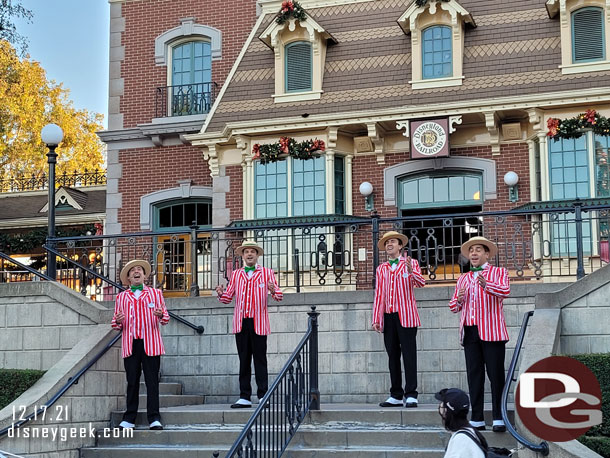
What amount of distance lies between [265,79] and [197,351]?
24.8 feet

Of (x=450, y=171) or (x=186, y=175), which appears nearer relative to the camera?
(x=450, y=171)

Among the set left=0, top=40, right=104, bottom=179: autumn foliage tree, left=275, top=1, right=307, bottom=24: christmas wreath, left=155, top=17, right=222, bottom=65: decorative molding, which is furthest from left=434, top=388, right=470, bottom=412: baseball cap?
left=0, top=40, right=104, bottom=179: autumn foliage tree

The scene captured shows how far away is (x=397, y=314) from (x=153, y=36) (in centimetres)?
1189

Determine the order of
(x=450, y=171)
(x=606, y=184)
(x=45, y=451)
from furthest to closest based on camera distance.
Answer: (x=450, y=171) → (x=606, y=184) → (x=45, y=451)

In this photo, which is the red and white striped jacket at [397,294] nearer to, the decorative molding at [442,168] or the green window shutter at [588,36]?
the decorative molding at [442,168]

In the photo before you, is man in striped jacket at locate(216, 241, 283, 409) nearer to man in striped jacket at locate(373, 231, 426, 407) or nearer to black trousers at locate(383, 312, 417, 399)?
man in striped jacket at locate(373, 231, 426, 407)

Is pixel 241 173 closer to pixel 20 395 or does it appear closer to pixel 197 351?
pixel 197 351

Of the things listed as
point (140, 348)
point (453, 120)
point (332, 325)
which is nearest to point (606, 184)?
point (453, 120)

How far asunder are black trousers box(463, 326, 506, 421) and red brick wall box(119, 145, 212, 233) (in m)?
11.0

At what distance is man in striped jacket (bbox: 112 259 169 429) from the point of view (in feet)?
Answer: 36.7

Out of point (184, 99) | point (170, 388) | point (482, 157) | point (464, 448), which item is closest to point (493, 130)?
point (482, 157)

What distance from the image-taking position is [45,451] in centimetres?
1066

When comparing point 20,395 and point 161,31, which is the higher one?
point 161,31

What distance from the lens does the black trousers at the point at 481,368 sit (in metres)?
9.77
